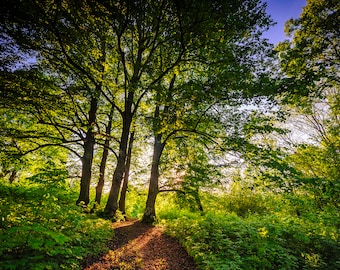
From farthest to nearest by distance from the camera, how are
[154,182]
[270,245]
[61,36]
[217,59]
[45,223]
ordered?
[154,182]
[217,59]
[61,36]
[270,245]
[45,223]

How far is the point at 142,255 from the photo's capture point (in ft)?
18.9

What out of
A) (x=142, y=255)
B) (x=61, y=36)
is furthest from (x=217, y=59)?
(x=142, y=255)

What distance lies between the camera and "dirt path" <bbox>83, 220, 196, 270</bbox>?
4.72 m

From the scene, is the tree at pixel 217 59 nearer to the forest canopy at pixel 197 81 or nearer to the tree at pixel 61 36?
the forest canopy at pixel 197 81

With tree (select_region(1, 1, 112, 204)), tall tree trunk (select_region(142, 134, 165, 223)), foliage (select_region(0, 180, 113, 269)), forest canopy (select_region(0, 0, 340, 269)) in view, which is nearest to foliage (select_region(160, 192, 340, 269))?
forest canopy (select_region(0, 0, 340, 269))

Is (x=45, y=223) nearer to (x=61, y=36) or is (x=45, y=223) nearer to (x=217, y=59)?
(x=61, y=36)

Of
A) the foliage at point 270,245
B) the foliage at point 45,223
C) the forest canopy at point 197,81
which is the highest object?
the forest canopy at point 197,81

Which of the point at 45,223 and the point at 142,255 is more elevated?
the point at 45,223

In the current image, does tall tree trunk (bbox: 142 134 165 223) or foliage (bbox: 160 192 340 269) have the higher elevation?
tall tree trunk (bbox: 142 134 165 223)

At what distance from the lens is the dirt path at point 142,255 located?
4.72 metres

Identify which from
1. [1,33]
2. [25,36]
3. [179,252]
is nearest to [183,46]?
[25,36]

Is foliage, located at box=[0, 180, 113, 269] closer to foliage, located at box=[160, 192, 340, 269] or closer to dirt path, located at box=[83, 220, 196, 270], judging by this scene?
dirt path, located at box=[83, 220, 196, 270]

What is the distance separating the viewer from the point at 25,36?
6.75 metres

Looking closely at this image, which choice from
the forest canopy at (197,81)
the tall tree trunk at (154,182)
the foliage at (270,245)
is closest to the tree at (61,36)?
the forest canopy at (197,81)
